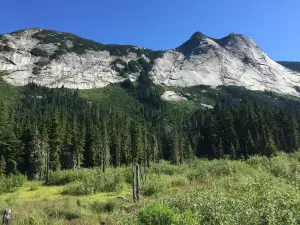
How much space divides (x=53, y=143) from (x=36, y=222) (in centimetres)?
5761

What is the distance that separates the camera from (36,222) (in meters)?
17.4

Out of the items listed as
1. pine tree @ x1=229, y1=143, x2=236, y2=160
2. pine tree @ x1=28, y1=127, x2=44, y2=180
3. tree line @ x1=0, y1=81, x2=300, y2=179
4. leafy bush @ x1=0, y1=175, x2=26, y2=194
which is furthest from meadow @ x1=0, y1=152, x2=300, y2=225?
pine tree @ x1=229, y1=143, x2=236, y2=160

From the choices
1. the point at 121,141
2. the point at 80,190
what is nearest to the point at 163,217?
the point at 80,190

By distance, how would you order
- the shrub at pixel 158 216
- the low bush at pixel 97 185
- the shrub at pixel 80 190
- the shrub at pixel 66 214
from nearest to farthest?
the shrub at pixel 158 216
the shrub at pixel 66 214
the shrub at pixel 80 190
the low bush at pixel 97 185

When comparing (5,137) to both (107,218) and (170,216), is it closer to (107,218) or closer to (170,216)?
(107,218)

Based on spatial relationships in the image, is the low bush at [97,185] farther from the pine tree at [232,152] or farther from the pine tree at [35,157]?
the pine tree at [232,152]

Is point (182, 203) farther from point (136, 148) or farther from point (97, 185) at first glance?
point (136, 148)

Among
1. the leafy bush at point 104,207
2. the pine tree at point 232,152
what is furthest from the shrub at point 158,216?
the pine tree at point 232,152

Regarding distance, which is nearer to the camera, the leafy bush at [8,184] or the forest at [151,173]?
the forest at [151,173]

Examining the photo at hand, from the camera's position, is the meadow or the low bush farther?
the low bush

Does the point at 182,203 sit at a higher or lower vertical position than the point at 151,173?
higher

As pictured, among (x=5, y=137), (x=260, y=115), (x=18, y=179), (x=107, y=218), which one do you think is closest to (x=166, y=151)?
(x=260, y=115)

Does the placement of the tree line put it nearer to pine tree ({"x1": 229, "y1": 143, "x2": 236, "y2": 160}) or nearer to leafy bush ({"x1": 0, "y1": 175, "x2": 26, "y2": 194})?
pine tree ({"x1": 229, "y1": 143, "x2": 236, "y2": 160})

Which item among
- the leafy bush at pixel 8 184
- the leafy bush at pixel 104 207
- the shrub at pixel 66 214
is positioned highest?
the shrub at pixel 66 214
